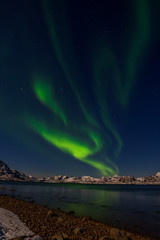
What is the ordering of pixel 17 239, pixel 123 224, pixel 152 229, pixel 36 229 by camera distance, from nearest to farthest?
pixel 17 239
pixel 36 229
pixel 152 229
pixel 123 224

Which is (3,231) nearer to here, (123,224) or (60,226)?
(60,226)

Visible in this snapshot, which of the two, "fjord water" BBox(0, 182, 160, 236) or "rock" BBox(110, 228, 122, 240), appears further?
"fjord water" BBox(0, 182, 160, 236)

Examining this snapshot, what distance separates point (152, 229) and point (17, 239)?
19185 millimetres

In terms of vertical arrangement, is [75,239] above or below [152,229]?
below

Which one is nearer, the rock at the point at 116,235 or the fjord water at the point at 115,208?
the rock at the point at 116,235

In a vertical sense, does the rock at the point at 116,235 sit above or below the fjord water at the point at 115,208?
below

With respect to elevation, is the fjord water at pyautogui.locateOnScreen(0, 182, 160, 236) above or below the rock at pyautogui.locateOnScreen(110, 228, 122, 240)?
above

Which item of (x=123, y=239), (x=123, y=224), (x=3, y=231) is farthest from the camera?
(x=123, y=224)

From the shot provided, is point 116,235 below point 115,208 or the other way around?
below

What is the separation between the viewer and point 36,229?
17.2 meters

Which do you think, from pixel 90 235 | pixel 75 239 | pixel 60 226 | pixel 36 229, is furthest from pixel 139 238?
pixel 36 229

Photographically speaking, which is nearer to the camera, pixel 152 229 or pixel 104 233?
pixel 104 233

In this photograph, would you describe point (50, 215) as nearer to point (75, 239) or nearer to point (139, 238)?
point (75, 239)

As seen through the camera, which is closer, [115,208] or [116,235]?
[116,235]
